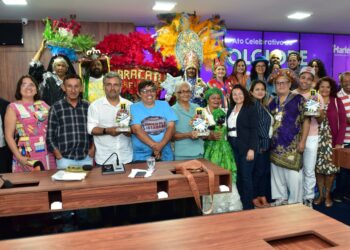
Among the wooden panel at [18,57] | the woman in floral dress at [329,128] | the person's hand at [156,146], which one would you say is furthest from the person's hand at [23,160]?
the wooden panel at [18,57]

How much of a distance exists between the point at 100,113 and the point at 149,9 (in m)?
3.82

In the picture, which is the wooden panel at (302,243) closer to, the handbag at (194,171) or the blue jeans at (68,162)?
the handbag at (194,171)

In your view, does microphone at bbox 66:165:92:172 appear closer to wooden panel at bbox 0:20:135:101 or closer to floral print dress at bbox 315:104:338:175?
floral print dress at bbox 315:104:338:175

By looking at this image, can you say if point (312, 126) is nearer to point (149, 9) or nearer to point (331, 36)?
point (149, 9)

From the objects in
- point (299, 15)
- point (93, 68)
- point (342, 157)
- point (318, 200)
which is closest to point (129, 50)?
point (93, 68)

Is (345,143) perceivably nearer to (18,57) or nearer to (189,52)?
(189,52)

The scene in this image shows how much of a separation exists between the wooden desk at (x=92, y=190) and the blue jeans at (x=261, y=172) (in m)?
1.18

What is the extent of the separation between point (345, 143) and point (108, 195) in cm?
288

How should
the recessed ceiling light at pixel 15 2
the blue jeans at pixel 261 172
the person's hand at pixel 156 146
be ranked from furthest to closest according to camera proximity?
the recessed ceiling light at pixel 15 2, the blue jeans at pixel 261 172, the person's hand at pixel 156 146

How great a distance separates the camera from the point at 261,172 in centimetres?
352

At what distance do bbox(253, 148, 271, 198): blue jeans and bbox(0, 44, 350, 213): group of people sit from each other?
0.01 meters

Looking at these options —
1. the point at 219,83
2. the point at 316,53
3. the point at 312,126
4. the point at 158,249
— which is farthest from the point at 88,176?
the point at 316,53

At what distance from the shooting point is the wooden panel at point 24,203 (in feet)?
6.59

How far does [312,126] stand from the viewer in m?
3.43
